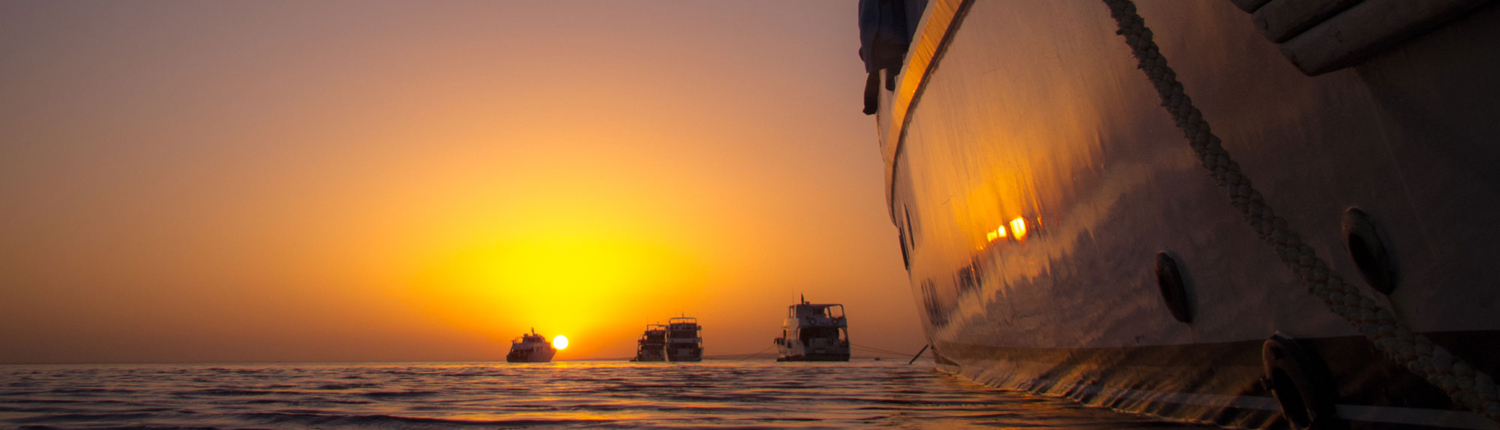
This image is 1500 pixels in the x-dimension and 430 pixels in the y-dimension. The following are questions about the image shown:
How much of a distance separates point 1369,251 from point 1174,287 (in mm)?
746

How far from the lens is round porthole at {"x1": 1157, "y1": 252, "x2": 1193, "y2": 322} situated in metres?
2.40

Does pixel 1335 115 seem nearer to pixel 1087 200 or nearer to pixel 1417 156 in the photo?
pixel 1417 156

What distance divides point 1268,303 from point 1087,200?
856mm

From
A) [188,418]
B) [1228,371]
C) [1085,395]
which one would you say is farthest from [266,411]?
[1228,371]

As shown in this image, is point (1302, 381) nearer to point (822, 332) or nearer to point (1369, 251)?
point (1369, 251)

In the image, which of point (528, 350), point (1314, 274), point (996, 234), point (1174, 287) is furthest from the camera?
point (528, 350)

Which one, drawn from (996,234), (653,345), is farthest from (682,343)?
(996,234)

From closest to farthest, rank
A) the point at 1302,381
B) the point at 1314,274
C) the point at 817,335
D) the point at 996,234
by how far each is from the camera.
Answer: the point at 1314,274, the point at 1302,381, the point at 996,234, the point at 817,335

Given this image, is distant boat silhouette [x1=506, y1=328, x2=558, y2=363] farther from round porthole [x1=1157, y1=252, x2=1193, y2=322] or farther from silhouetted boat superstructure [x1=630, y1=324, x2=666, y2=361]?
round porthole [x1=1157, y1=252, x2=1193, y2=322]

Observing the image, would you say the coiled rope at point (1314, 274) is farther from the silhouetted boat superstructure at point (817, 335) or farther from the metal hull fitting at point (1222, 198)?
the silhouetted boat superstructure at point (817, 335)

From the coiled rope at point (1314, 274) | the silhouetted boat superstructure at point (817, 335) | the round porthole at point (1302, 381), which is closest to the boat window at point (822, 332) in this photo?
the silhouetted boat superstructure at point (817, 335)

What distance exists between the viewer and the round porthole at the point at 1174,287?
7.86ft

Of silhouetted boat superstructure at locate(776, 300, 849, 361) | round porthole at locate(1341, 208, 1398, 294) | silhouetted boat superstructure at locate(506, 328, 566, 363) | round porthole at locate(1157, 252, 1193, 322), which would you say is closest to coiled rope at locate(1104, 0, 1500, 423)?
round porthole at locate(1341, 208, 1398, 294)

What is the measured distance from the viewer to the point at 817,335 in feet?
151
